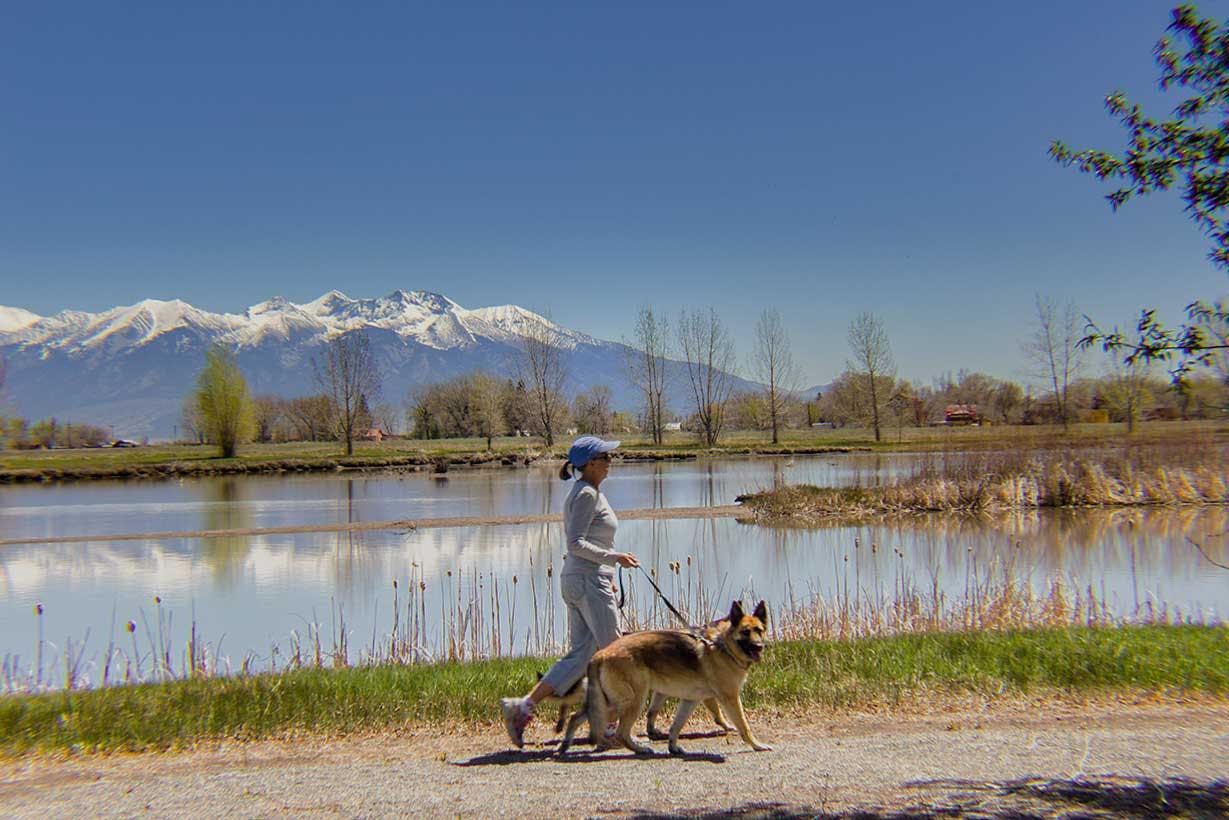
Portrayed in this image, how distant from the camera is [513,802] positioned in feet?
18.5

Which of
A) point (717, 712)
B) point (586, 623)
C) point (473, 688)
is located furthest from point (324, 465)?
point (717, 712)

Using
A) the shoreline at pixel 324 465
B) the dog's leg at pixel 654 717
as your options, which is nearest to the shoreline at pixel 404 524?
the dog's leg at pixel 654 717

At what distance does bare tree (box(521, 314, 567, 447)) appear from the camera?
89.0 metres

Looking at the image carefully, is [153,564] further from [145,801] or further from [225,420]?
[225,420]

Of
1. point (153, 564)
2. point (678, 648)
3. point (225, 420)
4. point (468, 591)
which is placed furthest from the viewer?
point (225, 420)

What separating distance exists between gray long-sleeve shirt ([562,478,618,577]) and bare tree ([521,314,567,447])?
79.0 m

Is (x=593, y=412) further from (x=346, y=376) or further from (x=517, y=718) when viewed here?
(x=517, y=718)

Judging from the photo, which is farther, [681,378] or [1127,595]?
[681,378]

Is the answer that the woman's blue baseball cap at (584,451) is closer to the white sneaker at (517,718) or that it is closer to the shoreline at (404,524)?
the white sneaker at (517,718)

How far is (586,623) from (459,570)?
9432 millimetres

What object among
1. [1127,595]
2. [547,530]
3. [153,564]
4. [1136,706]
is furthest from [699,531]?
[1136,706]

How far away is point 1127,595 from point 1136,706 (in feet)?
28.0

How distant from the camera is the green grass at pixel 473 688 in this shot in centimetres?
766

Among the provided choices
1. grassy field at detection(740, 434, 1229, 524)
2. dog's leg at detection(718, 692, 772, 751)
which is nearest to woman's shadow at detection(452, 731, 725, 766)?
dog's leg at detection(718, 692, 772, 751)
